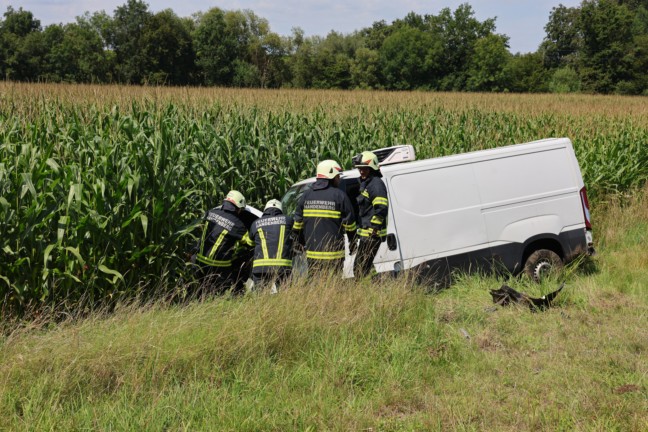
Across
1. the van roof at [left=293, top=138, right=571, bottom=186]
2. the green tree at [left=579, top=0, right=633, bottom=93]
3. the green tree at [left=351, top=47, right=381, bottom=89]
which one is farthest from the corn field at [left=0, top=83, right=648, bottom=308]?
the green tree at [left=351, top=47, right=381, bottom=89]

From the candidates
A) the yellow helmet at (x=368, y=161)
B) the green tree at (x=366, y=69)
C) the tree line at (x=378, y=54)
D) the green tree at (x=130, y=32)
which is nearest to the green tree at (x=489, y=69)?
the tree line at (x=378, y=54)

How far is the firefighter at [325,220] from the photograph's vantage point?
731 centimetres

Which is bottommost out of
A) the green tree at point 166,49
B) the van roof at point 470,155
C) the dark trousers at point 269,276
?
the dark trousers at point 269,276

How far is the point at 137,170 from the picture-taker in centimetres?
687

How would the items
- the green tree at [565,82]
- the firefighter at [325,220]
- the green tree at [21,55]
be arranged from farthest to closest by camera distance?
the green tree at [565,82]
the green tree at [21,55]
the firefighter at [325,220]

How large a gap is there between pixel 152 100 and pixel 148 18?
145 ft

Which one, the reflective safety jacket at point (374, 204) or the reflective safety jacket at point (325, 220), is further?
the reflective safety jacket at point (374, 204)

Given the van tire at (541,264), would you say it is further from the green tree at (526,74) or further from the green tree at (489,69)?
the green tree at (526,74)

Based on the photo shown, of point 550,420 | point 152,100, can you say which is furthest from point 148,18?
point 550,420

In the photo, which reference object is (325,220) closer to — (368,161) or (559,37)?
(368,161)

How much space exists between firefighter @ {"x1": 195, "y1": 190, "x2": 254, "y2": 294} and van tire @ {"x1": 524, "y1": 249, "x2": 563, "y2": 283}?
3760mm

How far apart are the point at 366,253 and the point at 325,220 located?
2.18 ft

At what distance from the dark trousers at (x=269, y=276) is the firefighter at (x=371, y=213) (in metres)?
0.86

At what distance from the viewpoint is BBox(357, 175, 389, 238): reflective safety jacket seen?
747cm
